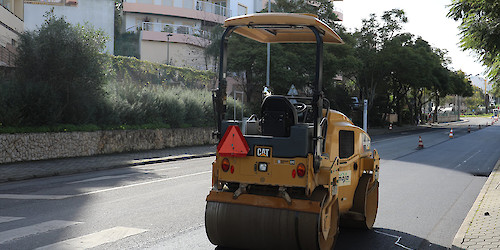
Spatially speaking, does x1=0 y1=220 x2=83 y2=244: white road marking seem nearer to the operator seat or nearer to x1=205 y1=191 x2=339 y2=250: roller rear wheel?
x1=205 y1=191 x2=339 y2=250: roller rear wheel

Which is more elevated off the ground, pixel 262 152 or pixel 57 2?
pixel 57 2

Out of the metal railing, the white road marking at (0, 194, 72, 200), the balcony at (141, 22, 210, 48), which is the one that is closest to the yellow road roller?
the white road marking at (0, 194, 72, 200)

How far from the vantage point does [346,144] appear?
22.7 ft

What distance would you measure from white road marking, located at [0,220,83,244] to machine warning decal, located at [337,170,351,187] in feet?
13.4

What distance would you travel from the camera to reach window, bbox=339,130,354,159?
6.74 metres

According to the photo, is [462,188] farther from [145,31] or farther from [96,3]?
[145,31]

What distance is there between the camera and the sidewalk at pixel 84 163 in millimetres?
14188

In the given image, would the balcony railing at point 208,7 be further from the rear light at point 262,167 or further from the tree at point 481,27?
the rear light at point 262,167

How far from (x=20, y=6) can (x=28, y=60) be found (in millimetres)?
20889

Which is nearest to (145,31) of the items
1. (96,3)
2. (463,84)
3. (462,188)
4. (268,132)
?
(96,3)

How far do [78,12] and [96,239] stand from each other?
37.9 m

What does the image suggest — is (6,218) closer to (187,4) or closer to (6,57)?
(6,57)

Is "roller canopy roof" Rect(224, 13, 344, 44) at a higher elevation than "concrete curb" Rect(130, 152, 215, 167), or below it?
higher

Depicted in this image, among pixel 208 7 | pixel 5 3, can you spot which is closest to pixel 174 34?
pixel 208 7
